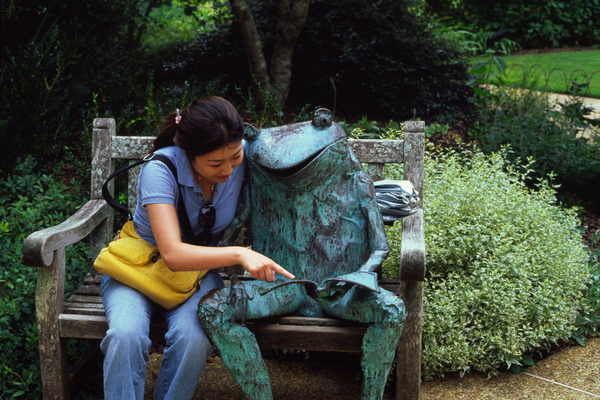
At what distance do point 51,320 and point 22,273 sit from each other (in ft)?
2.40

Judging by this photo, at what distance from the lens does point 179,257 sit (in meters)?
2.43

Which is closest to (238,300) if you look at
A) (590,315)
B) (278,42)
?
(590,315)

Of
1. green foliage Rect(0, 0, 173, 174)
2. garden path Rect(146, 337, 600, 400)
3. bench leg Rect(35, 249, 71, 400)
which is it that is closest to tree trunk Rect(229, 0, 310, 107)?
green foliage Rect(0, 0, 173, 174)

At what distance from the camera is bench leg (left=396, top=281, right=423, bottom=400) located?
2.62 metres

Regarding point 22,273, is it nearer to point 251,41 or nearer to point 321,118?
point 321,118

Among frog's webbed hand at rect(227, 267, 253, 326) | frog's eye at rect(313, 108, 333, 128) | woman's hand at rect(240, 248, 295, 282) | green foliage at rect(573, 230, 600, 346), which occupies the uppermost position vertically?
frog's eye at rect(313, 108, 333, 128)

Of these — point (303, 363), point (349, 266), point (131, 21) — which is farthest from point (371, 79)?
point (349, 266)

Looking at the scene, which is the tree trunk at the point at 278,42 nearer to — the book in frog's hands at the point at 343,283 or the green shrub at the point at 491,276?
the green shrub at the point at 491,276

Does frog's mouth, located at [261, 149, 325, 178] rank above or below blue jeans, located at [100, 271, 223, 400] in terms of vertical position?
above

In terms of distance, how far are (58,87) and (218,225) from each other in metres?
2.91

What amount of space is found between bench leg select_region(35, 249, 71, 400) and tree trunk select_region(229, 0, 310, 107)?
2911 millimetres

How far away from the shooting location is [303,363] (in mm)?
3504

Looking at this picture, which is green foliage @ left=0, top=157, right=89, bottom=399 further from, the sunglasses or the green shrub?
the green shrub

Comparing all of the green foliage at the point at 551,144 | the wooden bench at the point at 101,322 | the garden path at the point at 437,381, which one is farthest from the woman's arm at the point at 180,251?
the green foliage at the point at 551,144
